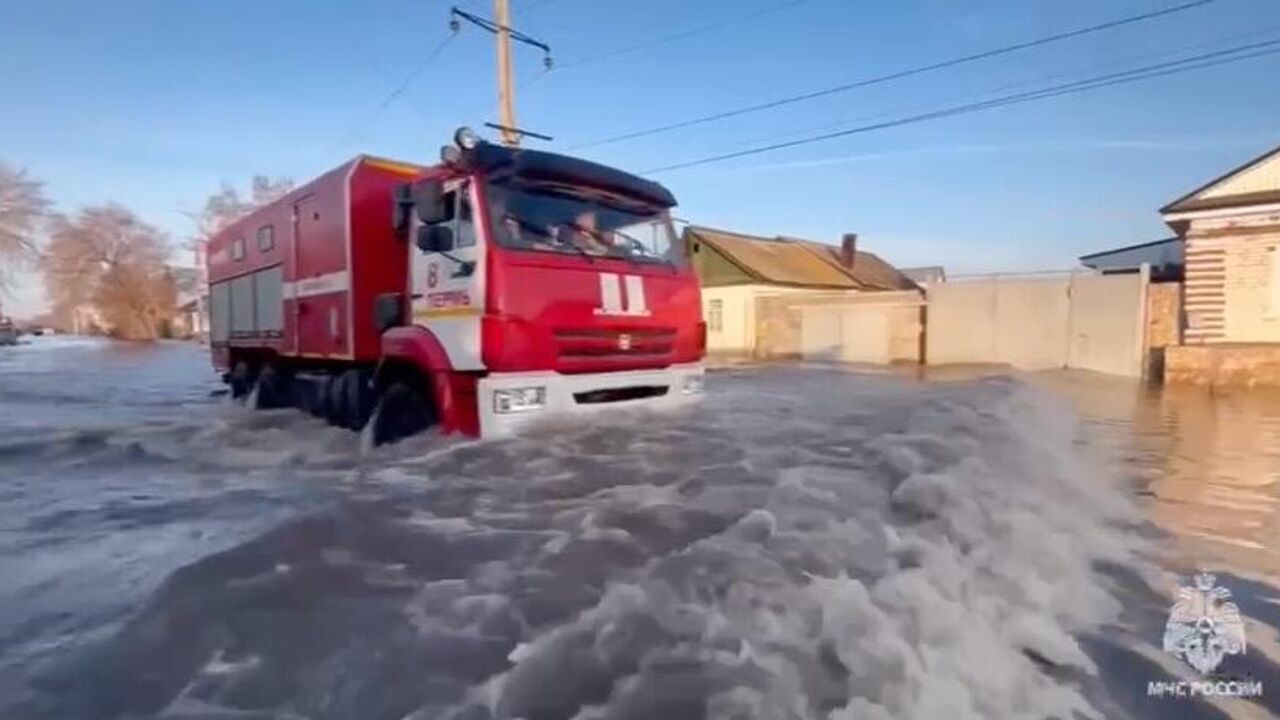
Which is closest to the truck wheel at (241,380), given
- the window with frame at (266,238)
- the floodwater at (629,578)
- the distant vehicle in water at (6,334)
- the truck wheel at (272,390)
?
the truck wheel at (272,390)

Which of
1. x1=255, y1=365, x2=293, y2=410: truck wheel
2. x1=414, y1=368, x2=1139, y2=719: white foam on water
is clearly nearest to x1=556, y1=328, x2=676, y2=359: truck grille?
x1=414, y1=368, x2=1139, y2=719: white foam on water

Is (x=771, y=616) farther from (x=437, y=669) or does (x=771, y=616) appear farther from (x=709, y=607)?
(x=437, y=669)

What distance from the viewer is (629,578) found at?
9.15ft

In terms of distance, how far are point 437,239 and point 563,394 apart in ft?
5.24

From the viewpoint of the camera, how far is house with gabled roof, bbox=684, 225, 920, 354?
31.0 meters

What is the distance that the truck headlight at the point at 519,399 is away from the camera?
17.1 ft

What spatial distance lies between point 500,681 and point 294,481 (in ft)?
12.6

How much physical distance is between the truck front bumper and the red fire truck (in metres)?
0.01

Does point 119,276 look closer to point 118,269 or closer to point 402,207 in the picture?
point 118,269

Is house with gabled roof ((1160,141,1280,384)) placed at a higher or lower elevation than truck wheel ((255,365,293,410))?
higher

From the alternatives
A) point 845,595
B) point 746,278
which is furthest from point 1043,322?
point 845,595

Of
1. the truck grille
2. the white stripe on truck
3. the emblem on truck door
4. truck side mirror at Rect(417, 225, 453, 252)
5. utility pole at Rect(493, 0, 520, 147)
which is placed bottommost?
the truck grille

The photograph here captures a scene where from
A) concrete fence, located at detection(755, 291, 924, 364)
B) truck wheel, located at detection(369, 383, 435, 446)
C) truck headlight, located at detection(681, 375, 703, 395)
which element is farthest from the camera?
concrete fence, located at detection(755, 291, 924, 364)

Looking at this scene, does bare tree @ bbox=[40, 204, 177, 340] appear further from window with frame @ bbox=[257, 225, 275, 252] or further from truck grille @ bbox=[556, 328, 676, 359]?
truck grille @ bbox=[556, 328, 676, 359]
